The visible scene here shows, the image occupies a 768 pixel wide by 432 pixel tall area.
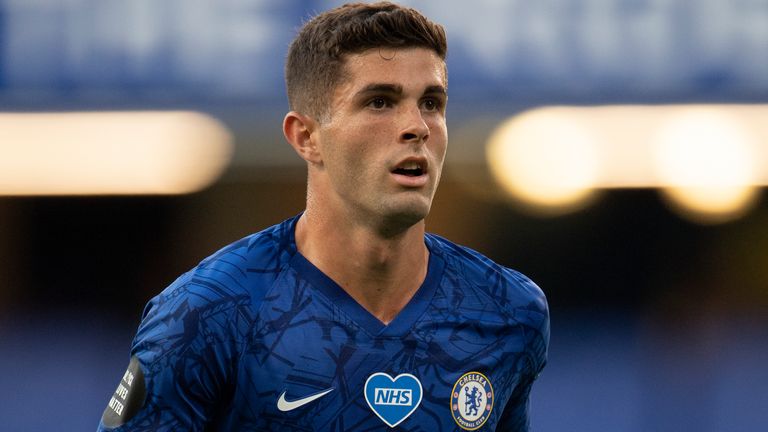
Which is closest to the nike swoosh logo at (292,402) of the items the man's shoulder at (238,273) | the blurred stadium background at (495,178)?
the man's shoulder at (238,273)

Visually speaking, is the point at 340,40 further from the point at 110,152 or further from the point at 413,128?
the point at 110,152

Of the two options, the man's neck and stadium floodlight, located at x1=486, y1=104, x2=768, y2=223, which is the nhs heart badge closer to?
the man's neck

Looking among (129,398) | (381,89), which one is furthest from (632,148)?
(129,398)

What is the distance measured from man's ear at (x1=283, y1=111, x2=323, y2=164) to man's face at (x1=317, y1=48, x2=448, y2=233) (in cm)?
7

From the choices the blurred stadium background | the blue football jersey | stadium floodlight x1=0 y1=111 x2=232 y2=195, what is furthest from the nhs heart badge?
stadium floodlight x1=0 y1=111 x2=232 y2=195

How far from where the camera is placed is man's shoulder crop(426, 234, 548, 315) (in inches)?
114

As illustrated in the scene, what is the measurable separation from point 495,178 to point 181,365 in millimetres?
6295

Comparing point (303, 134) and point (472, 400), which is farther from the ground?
point (303, 134)

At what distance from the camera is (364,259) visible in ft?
8.89

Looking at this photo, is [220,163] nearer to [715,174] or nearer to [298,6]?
[298,6]

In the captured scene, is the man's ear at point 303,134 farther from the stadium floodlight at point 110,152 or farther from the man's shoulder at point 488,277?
the stadium floodlight at point 110,152

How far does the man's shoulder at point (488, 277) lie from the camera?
290 cm

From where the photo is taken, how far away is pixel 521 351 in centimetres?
286

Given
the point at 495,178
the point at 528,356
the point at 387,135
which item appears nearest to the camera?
the point at 387,135
